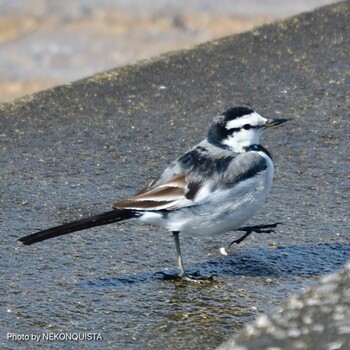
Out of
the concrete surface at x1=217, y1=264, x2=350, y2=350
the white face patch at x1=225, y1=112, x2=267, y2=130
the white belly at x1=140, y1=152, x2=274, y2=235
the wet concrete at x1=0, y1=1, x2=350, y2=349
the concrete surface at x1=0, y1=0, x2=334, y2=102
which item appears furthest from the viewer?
the concrete surface at x1=0, y1=0, x2=334, y2=102

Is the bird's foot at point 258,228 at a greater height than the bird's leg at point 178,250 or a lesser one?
greater

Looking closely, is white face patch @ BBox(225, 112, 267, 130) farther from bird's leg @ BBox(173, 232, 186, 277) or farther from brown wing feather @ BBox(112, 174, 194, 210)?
bird's leg @ BBox(173, 232, 186, 277)

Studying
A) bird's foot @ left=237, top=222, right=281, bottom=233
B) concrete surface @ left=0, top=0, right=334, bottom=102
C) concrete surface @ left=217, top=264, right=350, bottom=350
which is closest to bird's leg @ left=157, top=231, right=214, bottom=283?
bird's foot @ left=237, top=222, right=281, bottom=233

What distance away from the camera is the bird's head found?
19.6ft

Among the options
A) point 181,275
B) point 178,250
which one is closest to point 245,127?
point 178,250

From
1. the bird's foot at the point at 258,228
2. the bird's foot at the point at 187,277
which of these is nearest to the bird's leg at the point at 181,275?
the bird's foot at the point at 187,277

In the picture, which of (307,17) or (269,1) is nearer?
(307,17)

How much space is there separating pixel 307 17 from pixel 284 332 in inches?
190

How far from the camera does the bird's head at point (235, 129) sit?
598 cm

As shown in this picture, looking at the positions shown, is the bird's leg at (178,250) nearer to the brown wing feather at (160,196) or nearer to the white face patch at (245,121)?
the brown wing feather at (160,196)

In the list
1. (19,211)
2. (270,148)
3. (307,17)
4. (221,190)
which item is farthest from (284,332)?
(307,17)

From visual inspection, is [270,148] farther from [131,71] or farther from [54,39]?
[54,39]

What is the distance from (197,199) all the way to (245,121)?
566 millimetres

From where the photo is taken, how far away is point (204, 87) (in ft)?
25.8
